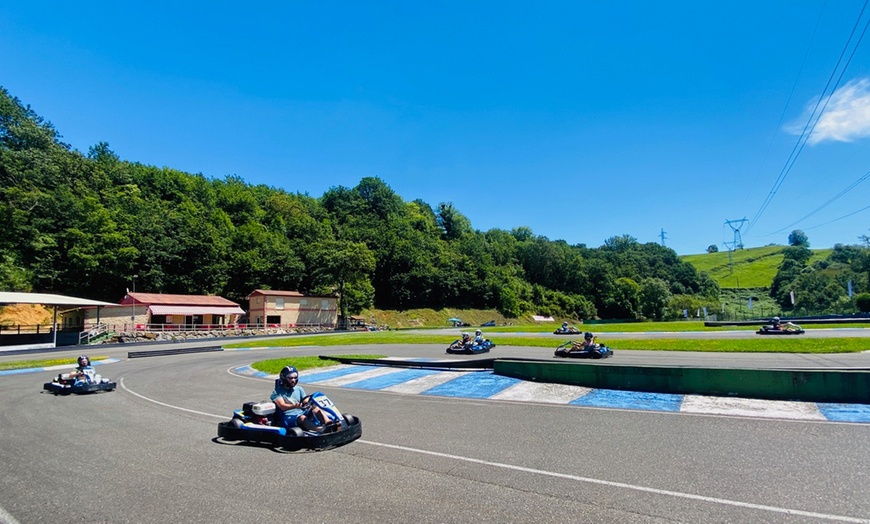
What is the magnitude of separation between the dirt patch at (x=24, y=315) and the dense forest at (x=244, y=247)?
228cm

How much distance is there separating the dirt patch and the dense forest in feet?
7.48

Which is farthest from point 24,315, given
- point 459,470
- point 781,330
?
point 781,330

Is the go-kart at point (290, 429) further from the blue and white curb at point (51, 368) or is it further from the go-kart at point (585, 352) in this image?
the blue and white curb at point (51, 368)

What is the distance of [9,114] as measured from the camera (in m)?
67.4

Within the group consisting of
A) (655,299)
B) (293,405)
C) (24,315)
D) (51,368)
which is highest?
(655,299)

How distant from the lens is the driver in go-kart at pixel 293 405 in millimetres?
7598

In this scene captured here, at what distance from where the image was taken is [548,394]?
11.9m

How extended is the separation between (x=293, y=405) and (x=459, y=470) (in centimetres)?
328

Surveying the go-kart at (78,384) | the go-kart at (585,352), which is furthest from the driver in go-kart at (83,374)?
the go-kart at (585,352)

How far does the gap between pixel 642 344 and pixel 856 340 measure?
27.4 ft

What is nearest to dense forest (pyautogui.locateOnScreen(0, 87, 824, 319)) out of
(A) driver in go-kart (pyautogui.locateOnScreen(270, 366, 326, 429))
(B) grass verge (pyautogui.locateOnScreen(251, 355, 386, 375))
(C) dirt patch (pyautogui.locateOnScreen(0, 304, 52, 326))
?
(C) dirt patch (pyautogui.locateOnScreen(0, 304, 52, 326))

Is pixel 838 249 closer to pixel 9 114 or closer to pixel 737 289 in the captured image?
pixel 737 289

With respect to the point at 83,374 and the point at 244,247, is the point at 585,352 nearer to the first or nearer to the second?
the point at 83,374

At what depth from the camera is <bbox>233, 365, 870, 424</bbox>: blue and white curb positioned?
898cm
